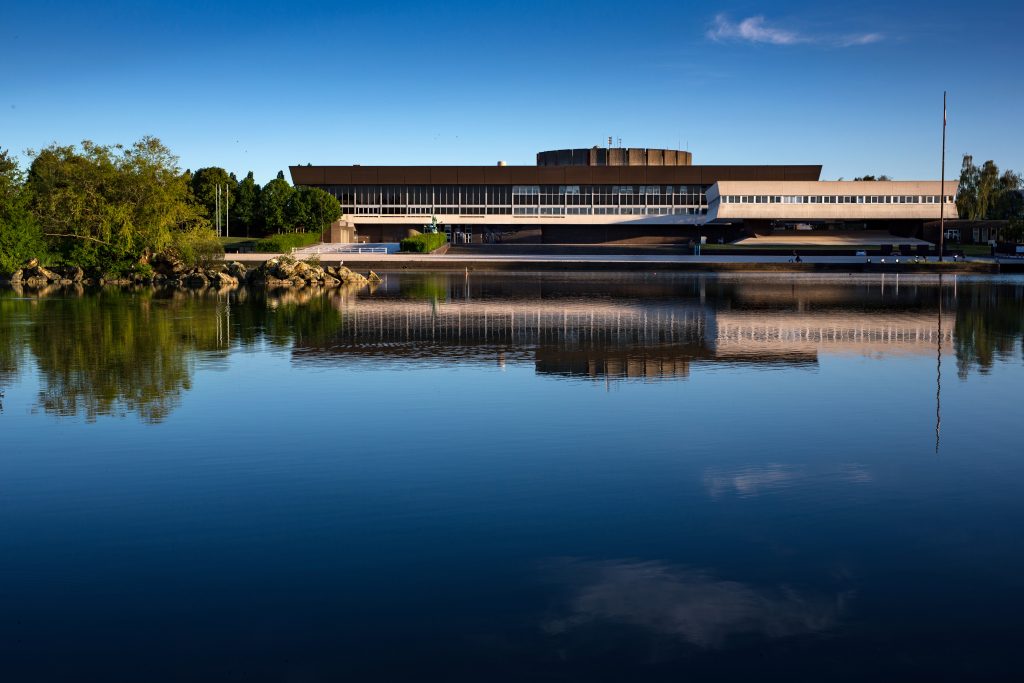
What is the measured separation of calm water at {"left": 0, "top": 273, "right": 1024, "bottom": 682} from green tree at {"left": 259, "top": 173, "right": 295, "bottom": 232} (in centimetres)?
8345

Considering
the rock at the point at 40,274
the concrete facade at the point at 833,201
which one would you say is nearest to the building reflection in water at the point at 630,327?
the rock at the point at 40,274

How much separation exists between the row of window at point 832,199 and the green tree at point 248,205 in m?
47.5

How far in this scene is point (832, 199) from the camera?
97625mm

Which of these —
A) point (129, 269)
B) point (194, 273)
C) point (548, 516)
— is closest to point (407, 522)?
point (548, 516)

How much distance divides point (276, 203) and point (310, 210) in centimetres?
335

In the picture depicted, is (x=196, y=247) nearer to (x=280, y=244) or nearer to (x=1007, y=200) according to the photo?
(x=280, y=244)

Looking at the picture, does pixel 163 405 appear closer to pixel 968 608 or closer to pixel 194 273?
pixel 968 608

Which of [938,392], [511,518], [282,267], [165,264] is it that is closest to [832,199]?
[282,267]

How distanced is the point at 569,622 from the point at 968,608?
275 centimetres

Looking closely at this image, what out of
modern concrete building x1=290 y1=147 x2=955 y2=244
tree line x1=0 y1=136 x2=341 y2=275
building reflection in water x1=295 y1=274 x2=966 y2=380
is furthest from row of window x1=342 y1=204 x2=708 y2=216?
building reflection in water x1=295 y1=274 x2=966 y2=380

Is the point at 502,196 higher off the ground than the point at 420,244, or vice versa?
the point at 502,196

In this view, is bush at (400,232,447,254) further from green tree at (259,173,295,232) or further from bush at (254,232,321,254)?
green tree at (259,173,295,232)

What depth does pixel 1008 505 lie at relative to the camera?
32.0ft

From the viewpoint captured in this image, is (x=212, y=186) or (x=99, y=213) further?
(x=212, y=186)
